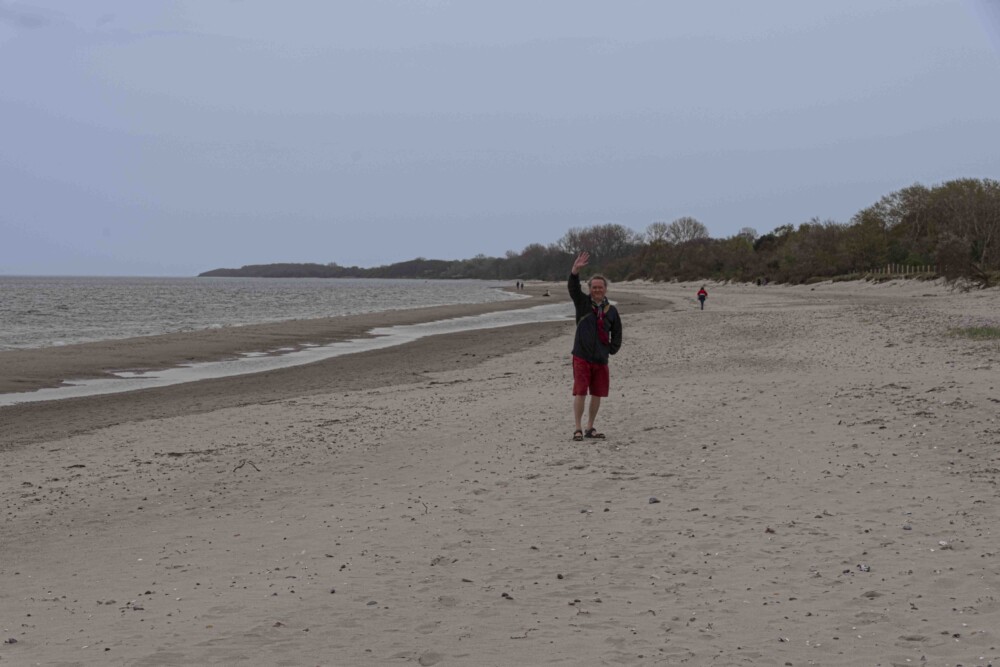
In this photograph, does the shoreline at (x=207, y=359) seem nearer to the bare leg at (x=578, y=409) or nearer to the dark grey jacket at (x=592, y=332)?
the bare leg at (x=578, y=409)

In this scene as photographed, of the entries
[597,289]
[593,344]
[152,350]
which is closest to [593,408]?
[593,344]

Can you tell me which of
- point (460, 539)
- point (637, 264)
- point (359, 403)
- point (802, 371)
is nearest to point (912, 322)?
point (802, 371)

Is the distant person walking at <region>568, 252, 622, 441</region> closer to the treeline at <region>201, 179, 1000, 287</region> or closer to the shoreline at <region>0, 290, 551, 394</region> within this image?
the shoreline at <region>0, 290, 551, 394</region>

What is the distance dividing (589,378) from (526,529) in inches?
128

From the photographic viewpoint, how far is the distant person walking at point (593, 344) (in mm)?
9328

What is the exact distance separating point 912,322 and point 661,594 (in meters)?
19.8

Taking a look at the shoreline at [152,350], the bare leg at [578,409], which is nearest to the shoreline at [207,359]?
the shoreline at [152,350]

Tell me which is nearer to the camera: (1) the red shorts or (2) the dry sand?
(2) the dry sand

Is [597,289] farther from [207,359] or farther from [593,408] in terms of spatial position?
[207,359]

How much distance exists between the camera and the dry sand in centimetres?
453

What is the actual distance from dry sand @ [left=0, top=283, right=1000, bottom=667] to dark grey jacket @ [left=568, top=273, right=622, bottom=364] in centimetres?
93

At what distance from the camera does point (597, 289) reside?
30.5ft

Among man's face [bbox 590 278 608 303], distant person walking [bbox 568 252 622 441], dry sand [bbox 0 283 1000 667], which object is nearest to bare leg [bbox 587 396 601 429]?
distant person walking [bbox 568 252 622 441]

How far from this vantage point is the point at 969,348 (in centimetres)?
1471
